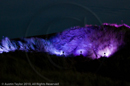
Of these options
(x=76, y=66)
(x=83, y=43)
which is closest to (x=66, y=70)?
(x=76, y=66)

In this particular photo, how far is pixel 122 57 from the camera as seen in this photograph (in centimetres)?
1052

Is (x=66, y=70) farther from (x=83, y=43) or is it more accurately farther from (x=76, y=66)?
(x=83, y=43)

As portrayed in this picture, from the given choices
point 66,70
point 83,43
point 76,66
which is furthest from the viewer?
point 83,43

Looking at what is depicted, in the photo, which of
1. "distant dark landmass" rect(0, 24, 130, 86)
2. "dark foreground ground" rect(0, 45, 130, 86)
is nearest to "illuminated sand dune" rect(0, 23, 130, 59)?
"distant dark landmass" rect(0, 24, 130, 86)

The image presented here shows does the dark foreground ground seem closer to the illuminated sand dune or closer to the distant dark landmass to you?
the distant dark landmass

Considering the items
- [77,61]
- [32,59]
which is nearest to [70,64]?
[77,61]

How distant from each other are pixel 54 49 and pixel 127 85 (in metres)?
6.43

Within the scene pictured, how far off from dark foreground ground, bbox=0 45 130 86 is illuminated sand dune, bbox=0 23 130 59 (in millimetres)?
981

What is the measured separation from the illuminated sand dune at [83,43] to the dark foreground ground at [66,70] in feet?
3.22

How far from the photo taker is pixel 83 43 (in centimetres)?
1306

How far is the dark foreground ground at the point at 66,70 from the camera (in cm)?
796

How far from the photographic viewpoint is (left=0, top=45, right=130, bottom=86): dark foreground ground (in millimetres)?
7957

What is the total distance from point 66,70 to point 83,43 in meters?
3.89

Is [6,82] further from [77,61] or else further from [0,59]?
[77,61]
